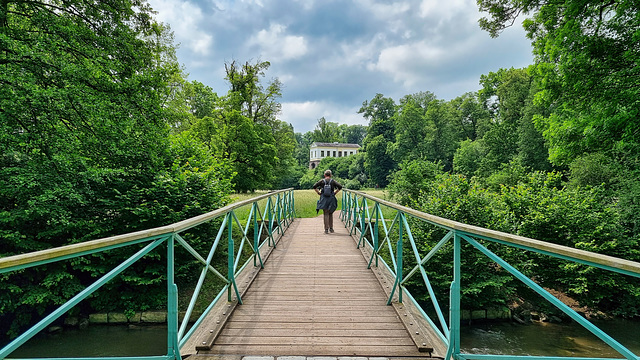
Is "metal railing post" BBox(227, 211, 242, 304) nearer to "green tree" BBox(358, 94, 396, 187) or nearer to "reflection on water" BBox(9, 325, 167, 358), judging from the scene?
"reflection on water" BBox(9, 325, 167, 358)

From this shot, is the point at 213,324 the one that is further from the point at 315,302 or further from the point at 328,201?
the point at 328,201

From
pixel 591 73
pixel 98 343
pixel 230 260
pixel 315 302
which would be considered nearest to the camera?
pixel 230 260

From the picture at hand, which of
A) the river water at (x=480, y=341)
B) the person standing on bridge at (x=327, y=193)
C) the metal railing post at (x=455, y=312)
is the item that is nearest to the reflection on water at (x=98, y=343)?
the river water at (x=480, y=341)

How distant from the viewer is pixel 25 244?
634 centimetres

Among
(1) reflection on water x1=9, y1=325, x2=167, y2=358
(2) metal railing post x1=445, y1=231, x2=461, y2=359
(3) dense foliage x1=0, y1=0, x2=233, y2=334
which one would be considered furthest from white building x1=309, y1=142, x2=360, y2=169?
(2) metal railing post x1=445, y1=231, x2=461, y2=359

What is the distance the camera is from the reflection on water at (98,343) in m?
6.23

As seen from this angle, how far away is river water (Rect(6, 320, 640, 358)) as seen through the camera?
6.34 metres

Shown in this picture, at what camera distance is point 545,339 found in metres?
7.31

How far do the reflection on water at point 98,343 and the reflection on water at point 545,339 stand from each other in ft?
22.9

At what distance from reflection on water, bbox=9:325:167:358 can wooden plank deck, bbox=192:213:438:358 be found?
12.6 ft

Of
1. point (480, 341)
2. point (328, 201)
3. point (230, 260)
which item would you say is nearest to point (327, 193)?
point (328, 201)

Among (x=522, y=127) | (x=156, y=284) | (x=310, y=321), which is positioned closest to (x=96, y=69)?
(x=156, y=284)

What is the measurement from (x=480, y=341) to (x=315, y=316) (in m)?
6.20

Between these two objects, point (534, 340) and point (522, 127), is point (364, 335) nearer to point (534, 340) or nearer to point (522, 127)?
point (534, 340)
